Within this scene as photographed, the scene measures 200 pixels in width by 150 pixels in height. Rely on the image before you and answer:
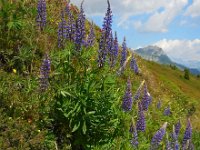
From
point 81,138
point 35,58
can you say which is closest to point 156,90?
point 35,58

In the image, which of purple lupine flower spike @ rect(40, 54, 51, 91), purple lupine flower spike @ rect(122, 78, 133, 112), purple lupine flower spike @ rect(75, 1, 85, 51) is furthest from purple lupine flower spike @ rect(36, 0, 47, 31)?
purple lupine flower spike @ rect(122, 78, 133, 112)

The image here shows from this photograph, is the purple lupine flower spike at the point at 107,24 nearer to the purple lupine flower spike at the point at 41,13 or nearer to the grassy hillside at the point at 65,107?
the grassy hillside at the point at 65,107

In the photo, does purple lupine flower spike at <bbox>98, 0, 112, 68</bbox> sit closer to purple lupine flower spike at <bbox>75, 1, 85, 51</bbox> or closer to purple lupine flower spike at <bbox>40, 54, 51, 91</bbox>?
purple lupine flower spike at <bbox>75, 1, 85, 51</bbox>

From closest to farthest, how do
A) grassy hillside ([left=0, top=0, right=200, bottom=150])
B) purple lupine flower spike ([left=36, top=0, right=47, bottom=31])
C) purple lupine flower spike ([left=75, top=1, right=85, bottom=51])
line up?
1. grassy hillside ([left=0, top=0, right=200, bottom=150])
2. purple lupine flower spike ([left=75, top=1, right=85, bottom=51])
3. purple lupine flower spike ([left=36, top=0, right=47, bottom=31])

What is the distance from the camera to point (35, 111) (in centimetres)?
661

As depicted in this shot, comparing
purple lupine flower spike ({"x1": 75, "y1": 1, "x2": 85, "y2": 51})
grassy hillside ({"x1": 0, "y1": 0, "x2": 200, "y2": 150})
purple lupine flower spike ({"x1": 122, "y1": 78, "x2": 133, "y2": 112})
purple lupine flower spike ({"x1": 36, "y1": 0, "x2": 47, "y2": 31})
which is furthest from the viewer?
purple lupine flower spike ({"x1": 36, "y1": 0, "x2": 47, "y2": 31})

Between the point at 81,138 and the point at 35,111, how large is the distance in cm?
95

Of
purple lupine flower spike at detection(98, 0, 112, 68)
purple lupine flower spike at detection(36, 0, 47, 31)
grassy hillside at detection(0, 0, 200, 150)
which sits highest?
purple lupine flower spike at detection(36, 0, 47, 31)

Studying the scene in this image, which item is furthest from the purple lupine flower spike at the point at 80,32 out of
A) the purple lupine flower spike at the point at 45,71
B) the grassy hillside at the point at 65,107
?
the purple lupine flower spike at the point at 45,71

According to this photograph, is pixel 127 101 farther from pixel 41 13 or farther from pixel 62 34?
pixel 41 13

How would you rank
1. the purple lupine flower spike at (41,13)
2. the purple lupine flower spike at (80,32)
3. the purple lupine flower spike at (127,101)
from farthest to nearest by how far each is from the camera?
the purple lupine flower spike at (41,13)
the purple lupine flower spike at (80,32)
the purple lupine flower spike at (127,101)

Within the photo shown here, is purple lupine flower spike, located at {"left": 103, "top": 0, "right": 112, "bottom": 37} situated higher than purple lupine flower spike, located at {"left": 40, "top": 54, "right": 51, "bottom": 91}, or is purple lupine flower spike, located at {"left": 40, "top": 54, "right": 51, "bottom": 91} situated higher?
purple lupine flower spike, located at {"left": 103, "top": 0, "right": 112, "bottom": 37}

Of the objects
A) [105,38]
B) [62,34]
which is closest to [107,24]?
[105,38]

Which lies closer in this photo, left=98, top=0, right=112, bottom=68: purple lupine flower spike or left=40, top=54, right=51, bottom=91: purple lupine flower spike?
left=40, top=54, right=51, bottom=91: purple lupine flower spike
